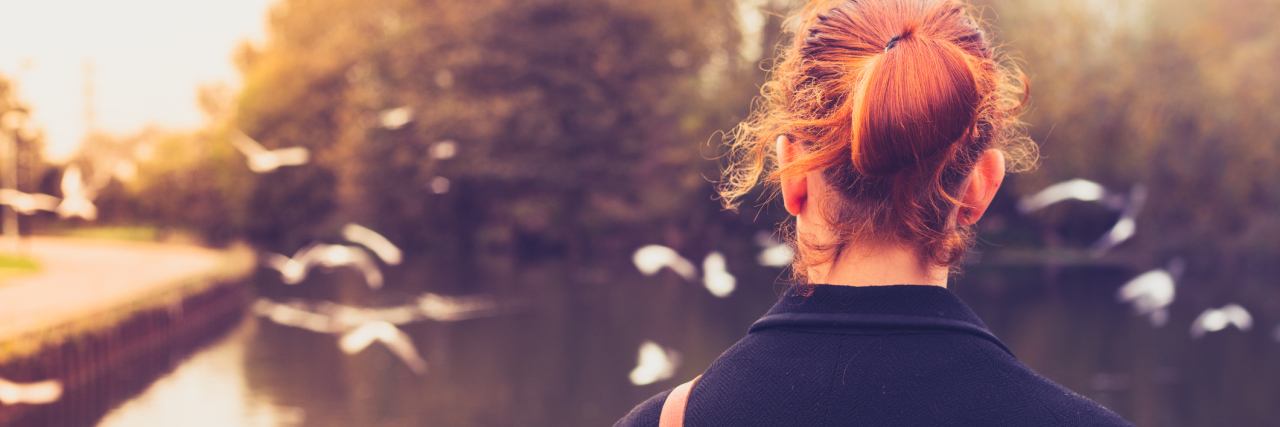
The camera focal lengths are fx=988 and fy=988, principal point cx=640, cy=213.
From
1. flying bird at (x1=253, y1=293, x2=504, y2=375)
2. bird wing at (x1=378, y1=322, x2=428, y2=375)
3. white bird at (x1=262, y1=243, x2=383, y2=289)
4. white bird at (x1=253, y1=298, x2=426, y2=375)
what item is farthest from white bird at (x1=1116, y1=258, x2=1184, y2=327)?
flying bird at (x1=253, y1=293, x2=504, y2=375)

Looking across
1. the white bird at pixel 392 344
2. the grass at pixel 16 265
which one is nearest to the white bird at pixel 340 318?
the white bird at pixel 392 344

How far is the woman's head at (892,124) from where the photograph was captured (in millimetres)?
1032

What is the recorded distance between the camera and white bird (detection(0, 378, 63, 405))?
36.9ft

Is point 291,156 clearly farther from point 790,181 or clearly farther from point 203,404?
point 790,181

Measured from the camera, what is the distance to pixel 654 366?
13.7 m

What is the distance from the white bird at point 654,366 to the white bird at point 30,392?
729cm

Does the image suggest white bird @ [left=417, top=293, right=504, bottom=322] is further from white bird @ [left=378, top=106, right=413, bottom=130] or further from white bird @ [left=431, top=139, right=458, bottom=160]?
white bird @ [left=378, top=106, right=413, bottom=130]

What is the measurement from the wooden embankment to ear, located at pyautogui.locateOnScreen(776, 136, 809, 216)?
12273 mm

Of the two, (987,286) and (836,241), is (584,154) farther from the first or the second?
(836,241)

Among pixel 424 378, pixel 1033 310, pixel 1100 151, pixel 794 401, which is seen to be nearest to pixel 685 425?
pixel 794 401

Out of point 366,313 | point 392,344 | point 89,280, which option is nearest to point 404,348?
point 392,344

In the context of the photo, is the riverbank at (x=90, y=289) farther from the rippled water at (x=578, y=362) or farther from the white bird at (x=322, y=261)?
the white bird at (x=322, y=261)

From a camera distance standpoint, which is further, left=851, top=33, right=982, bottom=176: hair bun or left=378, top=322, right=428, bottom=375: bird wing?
left=378, top=322, right=428, bottom=375: bird wing

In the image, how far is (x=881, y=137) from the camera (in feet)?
3.37
